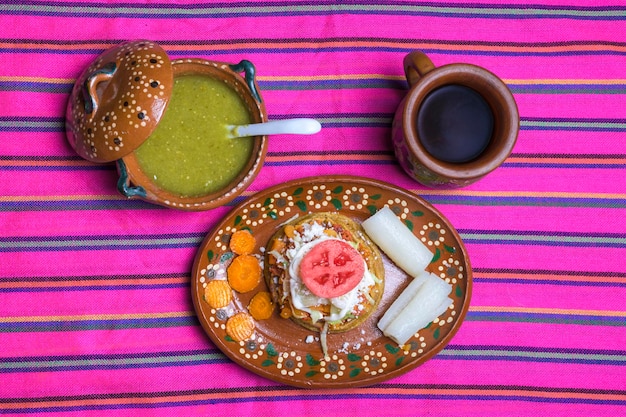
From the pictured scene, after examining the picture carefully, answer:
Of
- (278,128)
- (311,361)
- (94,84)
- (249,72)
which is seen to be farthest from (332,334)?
(94,84)

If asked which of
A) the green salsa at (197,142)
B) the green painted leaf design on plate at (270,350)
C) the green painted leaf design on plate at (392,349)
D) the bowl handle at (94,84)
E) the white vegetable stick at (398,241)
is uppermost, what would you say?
the bowl handle at (94,84)

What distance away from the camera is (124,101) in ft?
4.44

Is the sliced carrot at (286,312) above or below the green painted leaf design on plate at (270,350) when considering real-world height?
above

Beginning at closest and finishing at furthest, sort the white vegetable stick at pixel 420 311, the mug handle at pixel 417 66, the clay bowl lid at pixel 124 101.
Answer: the clay bowl lid at pixel 124 101
the mug handle at pixel 417 66
the white vegetable stick at pixel 420 311

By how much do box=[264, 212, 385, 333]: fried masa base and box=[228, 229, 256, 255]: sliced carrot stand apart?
0.05 metres

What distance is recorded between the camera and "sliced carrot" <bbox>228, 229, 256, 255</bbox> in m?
1.60

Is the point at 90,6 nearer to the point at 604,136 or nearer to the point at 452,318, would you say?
the point at 452,318

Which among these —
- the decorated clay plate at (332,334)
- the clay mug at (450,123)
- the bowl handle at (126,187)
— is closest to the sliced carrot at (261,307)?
the decorated clay plate at (332,334)

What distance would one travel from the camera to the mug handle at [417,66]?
145 cm

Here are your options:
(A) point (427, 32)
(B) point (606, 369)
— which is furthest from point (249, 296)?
(B) point (606, 369)

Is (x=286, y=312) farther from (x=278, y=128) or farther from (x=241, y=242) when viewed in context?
(x=278, y=128)

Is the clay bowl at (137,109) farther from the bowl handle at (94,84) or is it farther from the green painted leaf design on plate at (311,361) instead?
the green painted leaf design on plate at (311,361)

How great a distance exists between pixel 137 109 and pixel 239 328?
0.62 m

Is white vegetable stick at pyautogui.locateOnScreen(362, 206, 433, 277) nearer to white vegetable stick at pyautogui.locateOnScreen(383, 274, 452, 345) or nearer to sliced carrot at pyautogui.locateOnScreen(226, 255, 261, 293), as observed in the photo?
white vegetable stick at pyautogui.locateOnScreen(383, 274, 452, 345)
